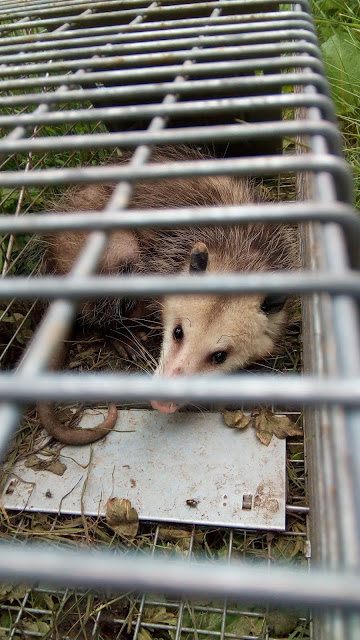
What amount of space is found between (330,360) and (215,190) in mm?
1771

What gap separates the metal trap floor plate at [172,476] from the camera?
1.61 m

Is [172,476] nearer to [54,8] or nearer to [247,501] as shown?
[247,501]

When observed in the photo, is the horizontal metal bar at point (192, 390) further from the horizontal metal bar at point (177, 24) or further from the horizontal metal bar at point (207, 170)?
the horizontal metal bar at point (177, 24)

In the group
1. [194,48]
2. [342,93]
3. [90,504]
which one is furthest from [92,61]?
[342,93]

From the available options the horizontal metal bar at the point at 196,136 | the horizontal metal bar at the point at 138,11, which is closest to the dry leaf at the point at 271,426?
the horizontal metal bar at the point at 196,136

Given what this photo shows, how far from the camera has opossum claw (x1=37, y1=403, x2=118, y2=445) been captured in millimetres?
1827

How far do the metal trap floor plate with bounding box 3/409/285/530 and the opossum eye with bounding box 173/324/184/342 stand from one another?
271mm

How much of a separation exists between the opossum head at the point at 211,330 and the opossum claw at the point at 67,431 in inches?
10.5

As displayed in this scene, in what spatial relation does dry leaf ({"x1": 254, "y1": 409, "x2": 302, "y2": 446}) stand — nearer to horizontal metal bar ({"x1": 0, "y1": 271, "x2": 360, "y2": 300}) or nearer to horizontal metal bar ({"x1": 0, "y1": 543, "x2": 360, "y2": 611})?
horizontal metal bar ({"x1": 0, "y1": 271, "x2": 360, "y2": 300})

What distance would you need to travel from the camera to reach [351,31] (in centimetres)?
256

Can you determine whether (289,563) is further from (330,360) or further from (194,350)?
(330,360)

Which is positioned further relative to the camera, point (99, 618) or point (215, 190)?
point (215, 190)

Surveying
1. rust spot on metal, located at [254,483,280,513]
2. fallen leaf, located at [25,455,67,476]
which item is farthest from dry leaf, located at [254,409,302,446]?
fallen leaf, located at [25,455,67,476]

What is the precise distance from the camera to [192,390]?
0.50 meters
